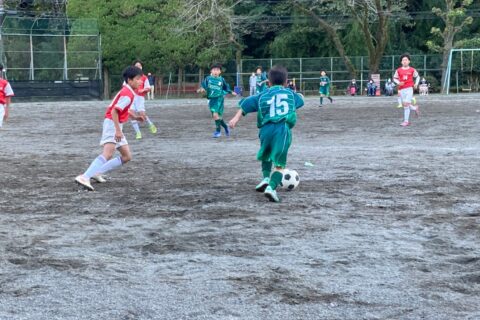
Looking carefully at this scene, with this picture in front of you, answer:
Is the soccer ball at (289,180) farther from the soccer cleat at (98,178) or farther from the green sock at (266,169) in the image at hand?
the soccer cleat at (98,178)

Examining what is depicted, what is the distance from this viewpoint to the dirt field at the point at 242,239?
14.9ft

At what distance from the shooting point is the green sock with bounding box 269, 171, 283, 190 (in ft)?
26.6

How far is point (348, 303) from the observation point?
14.8 ft

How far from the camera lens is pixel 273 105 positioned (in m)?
8.41

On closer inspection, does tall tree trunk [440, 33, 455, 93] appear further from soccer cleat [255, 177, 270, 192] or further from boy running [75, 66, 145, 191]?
soccer cleat [255, 177, 270, 192]

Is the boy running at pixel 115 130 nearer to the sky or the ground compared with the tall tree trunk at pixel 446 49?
nearer to the ground

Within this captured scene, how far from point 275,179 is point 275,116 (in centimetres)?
77

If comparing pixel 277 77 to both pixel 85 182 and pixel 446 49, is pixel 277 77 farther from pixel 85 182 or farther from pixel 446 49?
pixel 446 49

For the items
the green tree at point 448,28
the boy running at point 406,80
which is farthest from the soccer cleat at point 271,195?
the green tree at point 448,28

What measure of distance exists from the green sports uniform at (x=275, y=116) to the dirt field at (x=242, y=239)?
0.56 m

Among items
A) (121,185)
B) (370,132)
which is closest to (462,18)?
(370,132)

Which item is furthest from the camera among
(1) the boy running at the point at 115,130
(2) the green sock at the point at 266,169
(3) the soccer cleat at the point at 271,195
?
(1) the boy running at the point at 115,130

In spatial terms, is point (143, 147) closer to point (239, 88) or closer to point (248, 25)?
point (239, 88)

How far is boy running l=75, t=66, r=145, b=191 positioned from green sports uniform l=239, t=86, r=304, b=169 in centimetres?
171
